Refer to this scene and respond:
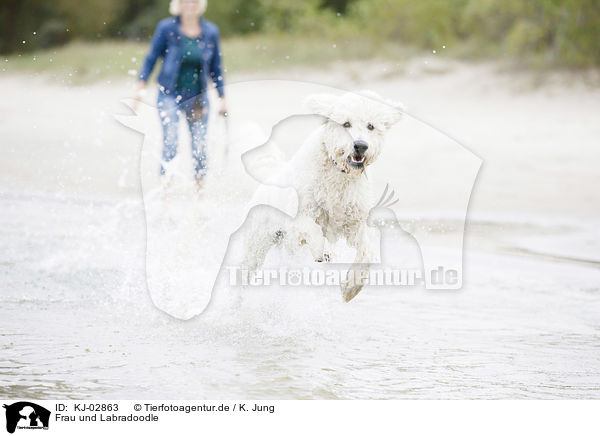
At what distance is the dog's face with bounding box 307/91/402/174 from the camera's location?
4648 mm

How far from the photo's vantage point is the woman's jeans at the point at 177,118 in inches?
278

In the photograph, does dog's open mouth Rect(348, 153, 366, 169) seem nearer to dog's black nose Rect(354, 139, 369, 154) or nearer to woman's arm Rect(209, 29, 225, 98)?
dog's black nose Rect(354, 139, 369, 154)

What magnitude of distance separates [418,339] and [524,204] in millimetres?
5231

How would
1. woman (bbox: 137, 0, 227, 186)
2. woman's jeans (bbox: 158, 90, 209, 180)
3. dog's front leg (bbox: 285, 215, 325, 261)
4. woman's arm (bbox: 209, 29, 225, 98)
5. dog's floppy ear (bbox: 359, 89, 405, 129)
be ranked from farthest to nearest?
woman's arm (bbox: 209, 29, 225, 98) < woman (bbox: 137, 0, 227, 186) < woman's jeans (bbox: 158, 90, 209, 180) < dog's front leg (bbox: 285, 215, 325, 261) < dog's floppy ear (bbox: 359, 89, 405, 129)

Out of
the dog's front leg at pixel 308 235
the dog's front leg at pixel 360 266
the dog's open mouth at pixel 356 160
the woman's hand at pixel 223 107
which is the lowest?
the dog's front leg at pixel 360 266

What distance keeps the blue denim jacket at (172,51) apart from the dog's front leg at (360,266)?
2667 millimetres

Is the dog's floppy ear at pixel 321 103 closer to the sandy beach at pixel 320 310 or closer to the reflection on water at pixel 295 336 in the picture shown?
the sandy beach at pixel 320 310

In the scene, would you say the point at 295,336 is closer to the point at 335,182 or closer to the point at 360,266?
the point at 360,266

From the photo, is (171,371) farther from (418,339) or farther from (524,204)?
(524,204)

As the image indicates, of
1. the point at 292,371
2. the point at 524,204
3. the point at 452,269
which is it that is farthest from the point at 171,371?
the point at 524,204
